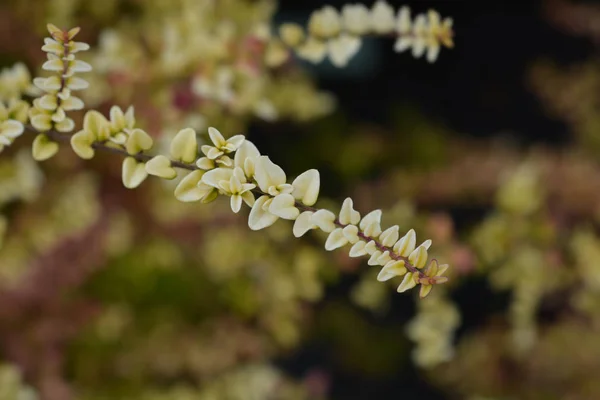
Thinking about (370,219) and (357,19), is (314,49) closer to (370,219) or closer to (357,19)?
(357,19)

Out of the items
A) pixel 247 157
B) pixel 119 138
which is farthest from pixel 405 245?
pixel 119 138

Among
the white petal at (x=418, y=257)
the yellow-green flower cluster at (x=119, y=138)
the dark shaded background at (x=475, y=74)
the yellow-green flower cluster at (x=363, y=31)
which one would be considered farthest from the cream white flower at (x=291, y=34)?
the dark shaded background at (x=475, y=74)

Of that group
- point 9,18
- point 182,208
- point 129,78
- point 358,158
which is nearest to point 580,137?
point 358,158

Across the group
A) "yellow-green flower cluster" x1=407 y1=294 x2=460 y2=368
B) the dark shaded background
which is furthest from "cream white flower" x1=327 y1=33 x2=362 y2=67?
→ the dark shaded background

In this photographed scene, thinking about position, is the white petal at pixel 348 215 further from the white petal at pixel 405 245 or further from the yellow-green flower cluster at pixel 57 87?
the yellow-green flower cluster at pixel 57 87

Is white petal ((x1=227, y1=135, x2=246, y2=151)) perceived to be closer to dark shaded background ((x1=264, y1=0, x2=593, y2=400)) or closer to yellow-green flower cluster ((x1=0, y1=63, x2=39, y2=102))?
yellow-green flower cluster ((x1=0, y1=63, x2=39, y2=102))
